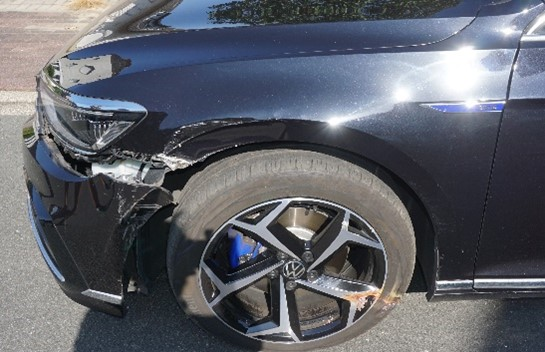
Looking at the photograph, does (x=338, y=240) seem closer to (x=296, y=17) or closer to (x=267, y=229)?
(x=267, y=229)

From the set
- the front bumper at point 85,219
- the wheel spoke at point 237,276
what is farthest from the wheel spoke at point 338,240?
the front bumper at point 85,219

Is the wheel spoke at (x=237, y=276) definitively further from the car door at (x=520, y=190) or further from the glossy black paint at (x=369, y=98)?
the car door at (x=520, y=190)

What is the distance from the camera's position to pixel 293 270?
7.23 ft

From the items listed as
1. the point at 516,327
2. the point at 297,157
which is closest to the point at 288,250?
the point at 297,157

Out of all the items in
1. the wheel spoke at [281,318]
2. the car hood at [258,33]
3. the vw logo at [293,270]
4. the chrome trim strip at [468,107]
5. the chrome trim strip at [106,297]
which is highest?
the car hood at [258,33]

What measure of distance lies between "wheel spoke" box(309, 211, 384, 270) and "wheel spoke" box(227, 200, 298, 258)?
9 cm

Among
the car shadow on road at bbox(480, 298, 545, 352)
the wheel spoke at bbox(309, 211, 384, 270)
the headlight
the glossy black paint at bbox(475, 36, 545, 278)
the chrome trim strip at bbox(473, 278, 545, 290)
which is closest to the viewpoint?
the glossy black paint at bbox(475, 36, 545, 278)

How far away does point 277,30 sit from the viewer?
6.74 feet

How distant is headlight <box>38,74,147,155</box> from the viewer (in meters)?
1.99

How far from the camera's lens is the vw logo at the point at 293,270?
86.4 inches

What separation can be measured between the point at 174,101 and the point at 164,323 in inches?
42.6

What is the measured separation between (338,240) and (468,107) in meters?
0.64

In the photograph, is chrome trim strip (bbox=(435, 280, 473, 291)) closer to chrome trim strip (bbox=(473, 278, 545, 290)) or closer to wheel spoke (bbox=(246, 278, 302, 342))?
chrome trim strip (bbox=(473, 278, 545, 290))

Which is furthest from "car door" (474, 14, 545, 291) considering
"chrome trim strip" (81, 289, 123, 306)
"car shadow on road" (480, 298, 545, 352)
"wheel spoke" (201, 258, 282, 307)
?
"chrome trim strip" (81, 289, 123, 306)
